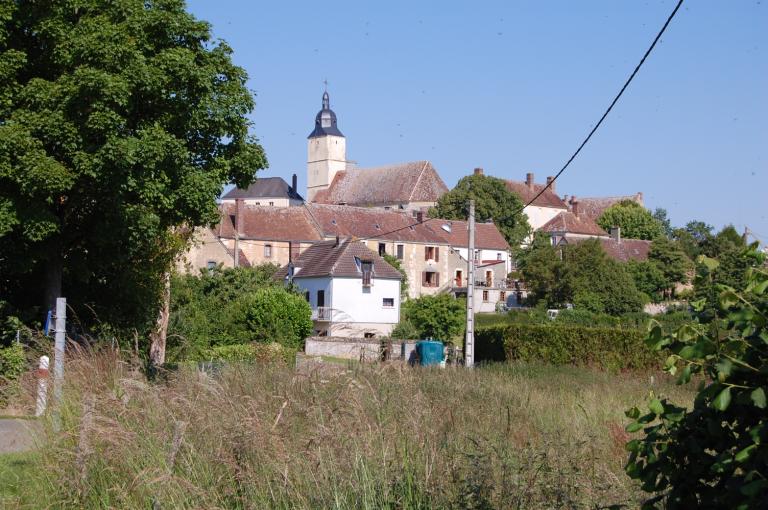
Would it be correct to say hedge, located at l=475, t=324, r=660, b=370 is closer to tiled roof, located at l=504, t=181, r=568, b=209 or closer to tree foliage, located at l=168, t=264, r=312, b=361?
tree foliage, located at l=168, t=264, r=312, b=361

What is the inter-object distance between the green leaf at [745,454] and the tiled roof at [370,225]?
81.0 m

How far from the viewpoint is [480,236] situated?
97.2 metres

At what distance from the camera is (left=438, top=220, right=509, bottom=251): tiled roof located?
94688 millimetres

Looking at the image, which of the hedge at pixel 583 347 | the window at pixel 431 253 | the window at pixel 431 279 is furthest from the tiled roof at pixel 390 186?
the hedge at pixel 583 347

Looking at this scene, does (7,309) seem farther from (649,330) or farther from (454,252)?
(454,252)

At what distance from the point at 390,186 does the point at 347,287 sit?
70090mm

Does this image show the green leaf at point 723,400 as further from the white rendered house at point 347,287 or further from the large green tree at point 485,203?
the large green tree at point 485,203

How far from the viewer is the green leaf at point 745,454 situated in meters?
3.41

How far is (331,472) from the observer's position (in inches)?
257

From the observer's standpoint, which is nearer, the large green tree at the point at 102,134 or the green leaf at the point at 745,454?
the green leaf at the point at 745,454

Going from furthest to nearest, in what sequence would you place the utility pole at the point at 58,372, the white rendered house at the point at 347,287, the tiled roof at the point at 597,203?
the tiled roof at the point at 597,203
the white rendered house at the point at 347,287
the utility pole at the point at 58,372

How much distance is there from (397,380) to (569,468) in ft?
9.26

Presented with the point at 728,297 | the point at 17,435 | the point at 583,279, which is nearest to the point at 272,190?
the point at 583,279

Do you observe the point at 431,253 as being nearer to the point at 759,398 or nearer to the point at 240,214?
the point at 240,214
